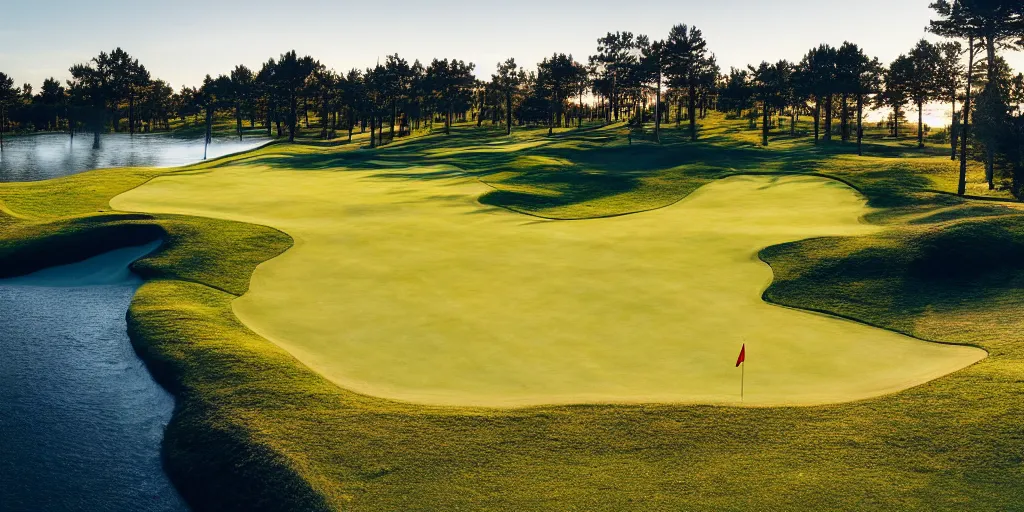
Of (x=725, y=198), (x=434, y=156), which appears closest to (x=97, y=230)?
(x=725, y=198)

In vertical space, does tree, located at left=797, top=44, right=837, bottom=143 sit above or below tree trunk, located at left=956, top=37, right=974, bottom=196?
above

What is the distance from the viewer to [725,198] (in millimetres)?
52469

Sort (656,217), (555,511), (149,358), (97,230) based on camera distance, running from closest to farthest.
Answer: (555,511) → (149,358) → (97,230) → (656,217)

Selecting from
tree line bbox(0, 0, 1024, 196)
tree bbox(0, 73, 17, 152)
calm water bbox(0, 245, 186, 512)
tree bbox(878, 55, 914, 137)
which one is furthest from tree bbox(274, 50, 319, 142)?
calm water bbox(0, 245, 186, 512)

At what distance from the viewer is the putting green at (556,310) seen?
20625 millimetres

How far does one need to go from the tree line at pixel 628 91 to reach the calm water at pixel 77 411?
2231 inches

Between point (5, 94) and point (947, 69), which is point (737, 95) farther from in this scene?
point (5, 94)

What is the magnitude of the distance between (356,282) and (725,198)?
3105 cm

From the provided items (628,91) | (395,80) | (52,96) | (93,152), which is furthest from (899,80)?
(52,96)

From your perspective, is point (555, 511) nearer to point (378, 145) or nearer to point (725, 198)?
point (725, 198)

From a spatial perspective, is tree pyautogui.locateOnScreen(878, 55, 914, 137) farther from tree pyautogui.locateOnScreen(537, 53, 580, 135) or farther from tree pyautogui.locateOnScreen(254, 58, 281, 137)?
tree pyautogui.locateOnScreen(254, 58, 281, 137)

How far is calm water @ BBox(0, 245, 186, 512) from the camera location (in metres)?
16.2

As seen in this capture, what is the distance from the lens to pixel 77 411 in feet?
65.6

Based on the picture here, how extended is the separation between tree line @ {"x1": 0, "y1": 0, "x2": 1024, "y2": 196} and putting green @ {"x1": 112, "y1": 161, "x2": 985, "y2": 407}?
24.8m
